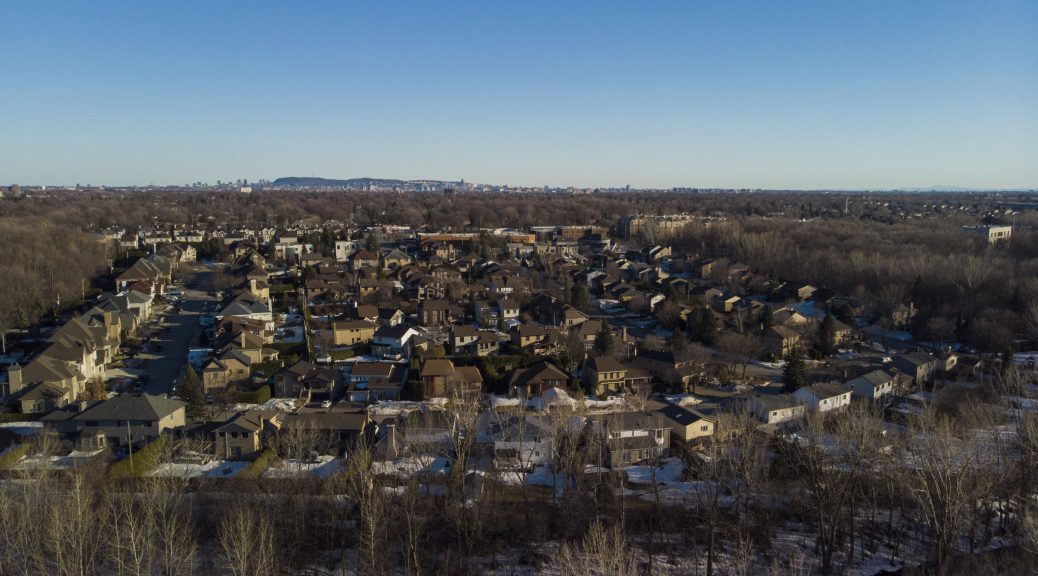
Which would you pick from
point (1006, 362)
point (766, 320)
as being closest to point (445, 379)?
point (766, 320)

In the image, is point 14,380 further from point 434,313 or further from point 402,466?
point 434,313

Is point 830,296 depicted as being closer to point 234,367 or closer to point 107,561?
point 234,367

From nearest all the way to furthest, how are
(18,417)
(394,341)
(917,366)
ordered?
(18,417), (917,366), (394,341)

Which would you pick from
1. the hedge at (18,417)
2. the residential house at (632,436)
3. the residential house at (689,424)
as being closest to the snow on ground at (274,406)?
the hedge at (18,417)

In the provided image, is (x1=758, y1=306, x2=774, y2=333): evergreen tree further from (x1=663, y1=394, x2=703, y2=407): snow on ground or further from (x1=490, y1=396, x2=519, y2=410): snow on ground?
(x1=490, y1=396, x2=519, y2=410): snow on ground

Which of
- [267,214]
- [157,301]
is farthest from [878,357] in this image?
[267,214]

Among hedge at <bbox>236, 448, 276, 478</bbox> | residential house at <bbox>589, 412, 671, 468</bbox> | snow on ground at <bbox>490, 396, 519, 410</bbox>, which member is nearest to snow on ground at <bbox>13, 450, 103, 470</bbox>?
hedge at <bbox>236, 448, 276, 478</bbox>
